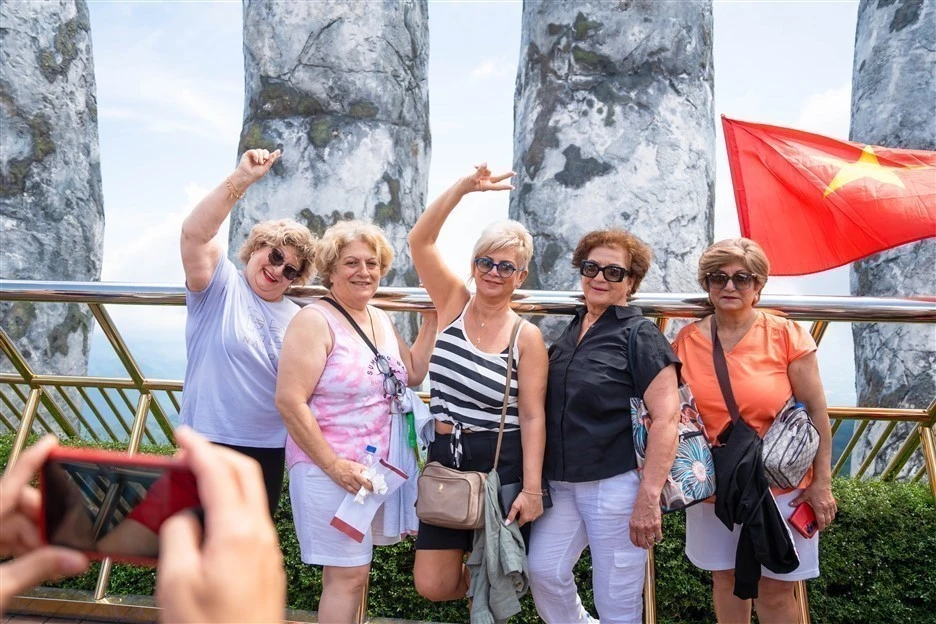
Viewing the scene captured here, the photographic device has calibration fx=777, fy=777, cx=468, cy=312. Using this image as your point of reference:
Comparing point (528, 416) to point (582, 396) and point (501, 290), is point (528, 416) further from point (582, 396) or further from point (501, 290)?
point (501, 290)

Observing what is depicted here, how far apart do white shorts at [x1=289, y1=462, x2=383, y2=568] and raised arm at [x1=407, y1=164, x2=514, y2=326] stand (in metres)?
0.70

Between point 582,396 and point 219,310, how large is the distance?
128 centimetres

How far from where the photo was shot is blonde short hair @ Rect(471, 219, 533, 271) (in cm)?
270

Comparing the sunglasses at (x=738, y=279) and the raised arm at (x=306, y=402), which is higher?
the sunglasses at (x=738, y=279)

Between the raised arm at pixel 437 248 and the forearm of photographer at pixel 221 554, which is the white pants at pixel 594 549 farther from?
the forearm of photographer at pixel 221 554

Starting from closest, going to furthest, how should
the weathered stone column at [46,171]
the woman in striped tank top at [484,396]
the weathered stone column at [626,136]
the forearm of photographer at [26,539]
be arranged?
the forearm of photographer at [26,539]
the woman in striped tank top at [484,396]
the weathered stone column at [626,136]
the weathered stone column at [46,171]

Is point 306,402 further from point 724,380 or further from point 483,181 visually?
point 724,380

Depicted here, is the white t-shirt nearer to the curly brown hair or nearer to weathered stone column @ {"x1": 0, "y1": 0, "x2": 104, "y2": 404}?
the curly brown hair

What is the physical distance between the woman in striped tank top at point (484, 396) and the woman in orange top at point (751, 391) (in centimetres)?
60

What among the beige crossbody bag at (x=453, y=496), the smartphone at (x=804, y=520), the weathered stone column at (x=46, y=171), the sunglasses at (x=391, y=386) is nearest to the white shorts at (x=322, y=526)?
the beige crossbody bag at (x=453, y=496)

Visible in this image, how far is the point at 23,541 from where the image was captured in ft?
2.45

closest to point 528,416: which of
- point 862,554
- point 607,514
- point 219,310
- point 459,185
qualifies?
point 607,514

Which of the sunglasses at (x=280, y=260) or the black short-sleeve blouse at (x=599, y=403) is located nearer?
the black short-sleeve blouse at (x=599, y=403)

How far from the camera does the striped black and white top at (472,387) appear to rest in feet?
8.68
